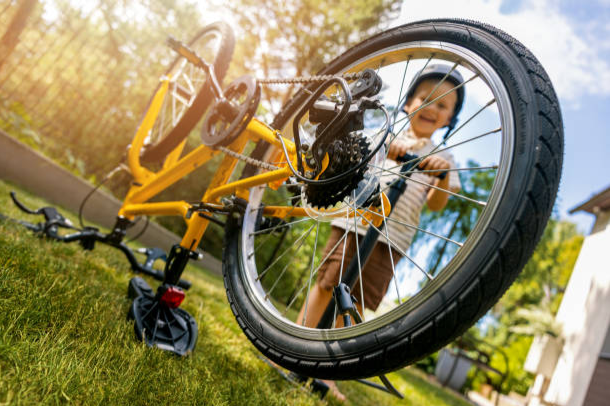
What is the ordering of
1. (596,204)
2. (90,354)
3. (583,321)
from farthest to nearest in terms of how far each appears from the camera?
(596,204), (583,321), (90,354)

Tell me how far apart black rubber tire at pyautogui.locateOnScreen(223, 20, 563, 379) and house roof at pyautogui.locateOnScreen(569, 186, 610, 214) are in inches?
327

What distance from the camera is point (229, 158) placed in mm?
1711

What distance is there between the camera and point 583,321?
7320 mm

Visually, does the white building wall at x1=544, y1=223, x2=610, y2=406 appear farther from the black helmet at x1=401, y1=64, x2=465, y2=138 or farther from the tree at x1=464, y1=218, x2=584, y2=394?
the tree at x1=464, y1=218, x2=584, y2=394

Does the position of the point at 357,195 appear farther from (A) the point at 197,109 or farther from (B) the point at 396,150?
(A) the point at 197,109

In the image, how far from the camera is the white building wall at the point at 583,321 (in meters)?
6.66

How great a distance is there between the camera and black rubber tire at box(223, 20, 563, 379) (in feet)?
2.62

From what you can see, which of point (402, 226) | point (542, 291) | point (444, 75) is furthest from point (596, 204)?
point (542, 291)

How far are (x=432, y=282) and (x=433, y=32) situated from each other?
0.74m

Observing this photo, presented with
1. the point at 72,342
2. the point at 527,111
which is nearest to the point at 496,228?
the point at 527,111

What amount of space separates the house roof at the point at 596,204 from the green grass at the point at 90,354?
833cm

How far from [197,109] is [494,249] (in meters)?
1.70

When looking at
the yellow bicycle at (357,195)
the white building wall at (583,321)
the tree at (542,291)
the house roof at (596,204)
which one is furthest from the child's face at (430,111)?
the tree at (542,291)

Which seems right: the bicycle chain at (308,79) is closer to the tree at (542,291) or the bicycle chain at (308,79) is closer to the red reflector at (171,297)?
the red reflector at (171,297)
